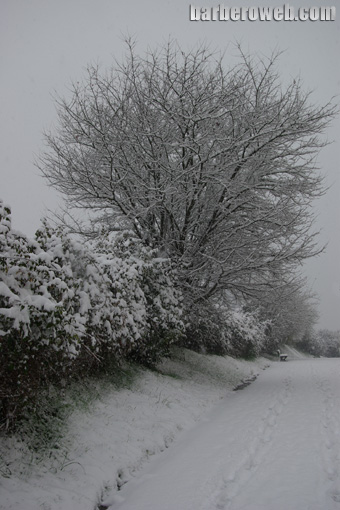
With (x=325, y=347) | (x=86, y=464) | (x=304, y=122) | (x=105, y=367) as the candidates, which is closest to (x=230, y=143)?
(x=304, y=122)

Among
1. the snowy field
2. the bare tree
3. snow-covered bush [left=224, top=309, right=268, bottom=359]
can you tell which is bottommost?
the snowy field

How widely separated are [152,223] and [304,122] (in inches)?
201

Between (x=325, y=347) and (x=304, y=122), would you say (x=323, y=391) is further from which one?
(x=325, y=347)

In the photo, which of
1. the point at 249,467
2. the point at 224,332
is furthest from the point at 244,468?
the point at 224,332

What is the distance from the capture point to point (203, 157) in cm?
1025

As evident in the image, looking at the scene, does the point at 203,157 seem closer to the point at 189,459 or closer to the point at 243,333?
the point at 189,459

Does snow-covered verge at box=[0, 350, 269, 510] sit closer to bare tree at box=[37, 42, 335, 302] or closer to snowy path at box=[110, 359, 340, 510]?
snowy path at box=[110, 359, 340, 510]

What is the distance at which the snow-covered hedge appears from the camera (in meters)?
3.99

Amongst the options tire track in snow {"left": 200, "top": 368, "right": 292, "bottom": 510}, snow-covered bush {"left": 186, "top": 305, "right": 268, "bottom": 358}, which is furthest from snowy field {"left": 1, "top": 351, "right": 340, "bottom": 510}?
snow-covered bush {"left": 186, "top": 305, "right": 268, "bottom": 358}

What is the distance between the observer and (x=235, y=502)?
139 inches

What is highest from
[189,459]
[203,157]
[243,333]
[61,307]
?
[203,157]

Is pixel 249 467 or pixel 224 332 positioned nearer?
pixel 249 467

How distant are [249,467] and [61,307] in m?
2.89

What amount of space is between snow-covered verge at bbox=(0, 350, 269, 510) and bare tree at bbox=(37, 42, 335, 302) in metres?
3.77
